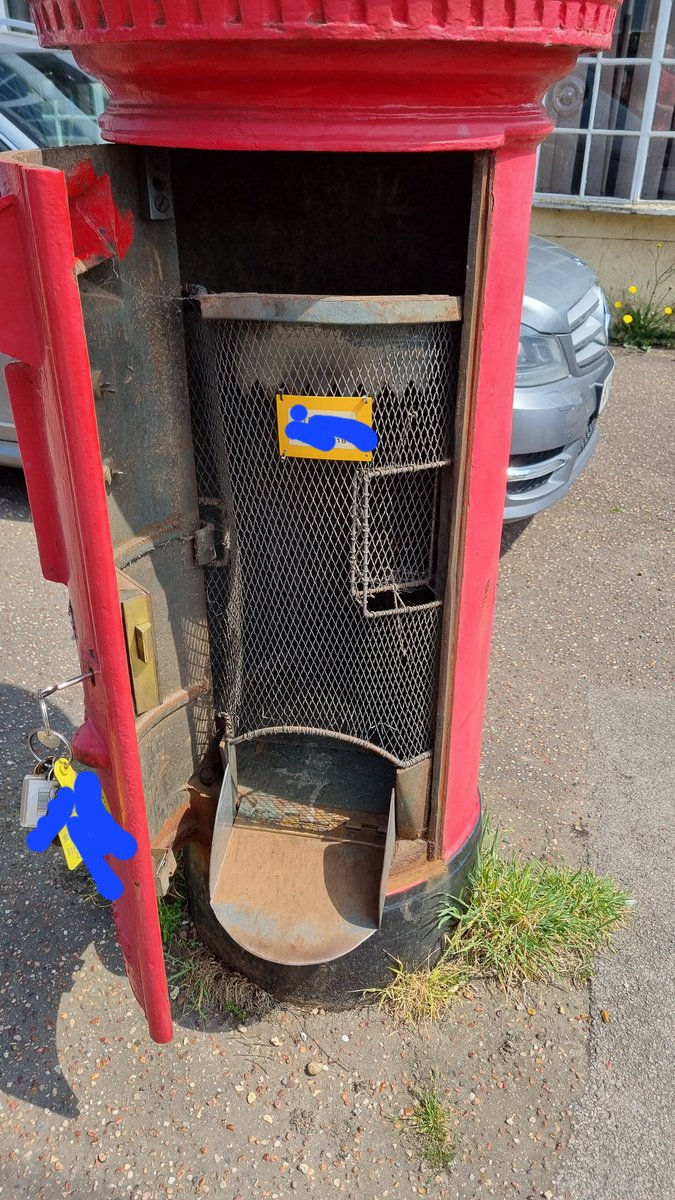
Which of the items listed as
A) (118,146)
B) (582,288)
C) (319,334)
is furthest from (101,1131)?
(582,288)

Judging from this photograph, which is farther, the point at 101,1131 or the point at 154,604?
the point at 101,1131

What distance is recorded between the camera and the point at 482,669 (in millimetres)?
2311

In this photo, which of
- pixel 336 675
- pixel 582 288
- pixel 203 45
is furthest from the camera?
pixel 582 288

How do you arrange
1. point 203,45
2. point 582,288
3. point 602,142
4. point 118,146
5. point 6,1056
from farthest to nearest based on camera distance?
point 602,142, point 582,288, point 6,1056, point 118,146, point 203,45

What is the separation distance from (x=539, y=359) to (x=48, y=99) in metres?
3.25

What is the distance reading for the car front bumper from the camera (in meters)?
4.26

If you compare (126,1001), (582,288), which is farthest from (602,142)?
(126,1001)

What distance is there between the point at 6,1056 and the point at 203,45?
231cm

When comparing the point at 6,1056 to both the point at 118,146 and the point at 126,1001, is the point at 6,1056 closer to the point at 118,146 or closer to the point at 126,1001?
the point at 126,1001

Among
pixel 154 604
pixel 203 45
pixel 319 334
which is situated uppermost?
pixel 203 45

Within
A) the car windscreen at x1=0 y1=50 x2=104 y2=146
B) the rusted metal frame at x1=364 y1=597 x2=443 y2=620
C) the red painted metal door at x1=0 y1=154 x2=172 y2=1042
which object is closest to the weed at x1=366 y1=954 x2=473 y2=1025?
the red painted metal door at x1=0 y1=154 x2=172 y2=1042

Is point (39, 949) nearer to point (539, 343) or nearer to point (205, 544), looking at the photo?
point (205, 544)

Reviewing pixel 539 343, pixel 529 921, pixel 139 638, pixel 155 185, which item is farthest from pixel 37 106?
pixel 529 921

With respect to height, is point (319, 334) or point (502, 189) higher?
point (502, 189)
